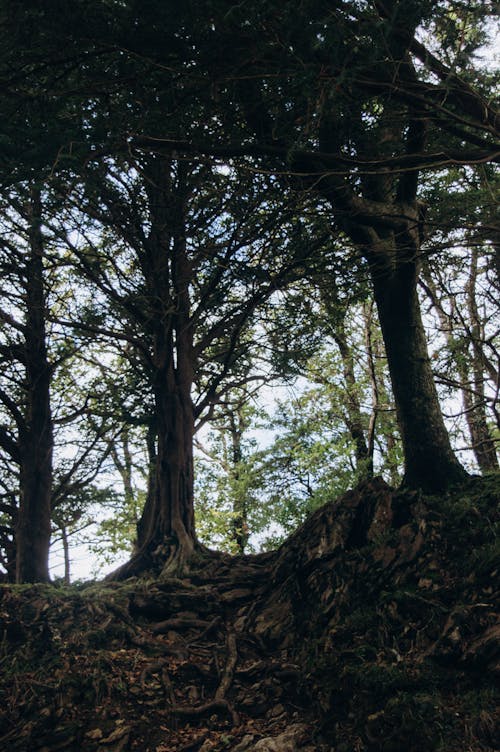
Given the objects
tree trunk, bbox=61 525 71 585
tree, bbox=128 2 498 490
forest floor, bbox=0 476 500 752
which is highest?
tree, bbox=128 2 498 490

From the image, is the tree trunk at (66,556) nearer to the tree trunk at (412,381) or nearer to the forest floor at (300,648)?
the forest floor at (300,648)

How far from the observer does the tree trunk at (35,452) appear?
993 cm

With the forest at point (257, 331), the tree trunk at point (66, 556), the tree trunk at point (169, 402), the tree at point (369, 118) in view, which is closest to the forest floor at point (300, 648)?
the forest at point (257, 331)

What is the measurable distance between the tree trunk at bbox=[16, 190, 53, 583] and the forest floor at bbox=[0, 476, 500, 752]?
273cm

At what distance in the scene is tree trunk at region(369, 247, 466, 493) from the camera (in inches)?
296

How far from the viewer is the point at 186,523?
30.6 ft

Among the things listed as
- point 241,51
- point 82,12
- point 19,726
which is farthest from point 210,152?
point 19,726

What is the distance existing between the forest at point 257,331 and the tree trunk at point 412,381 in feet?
0.11

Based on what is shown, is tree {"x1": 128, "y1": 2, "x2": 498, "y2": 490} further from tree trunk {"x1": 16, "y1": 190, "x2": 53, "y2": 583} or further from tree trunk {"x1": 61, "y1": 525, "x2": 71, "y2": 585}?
tree trunk {"x1": 61, "y1": 525, "x2": 71, "y2": 585}

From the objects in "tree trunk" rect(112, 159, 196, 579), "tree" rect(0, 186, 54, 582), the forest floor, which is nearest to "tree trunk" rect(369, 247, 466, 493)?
the forest floor

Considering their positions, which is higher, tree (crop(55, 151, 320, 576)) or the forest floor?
tree (crop(55, 151, 320, 576))

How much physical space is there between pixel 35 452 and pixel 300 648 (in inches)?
271

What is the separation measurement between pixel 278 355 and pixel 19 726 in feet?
24.0

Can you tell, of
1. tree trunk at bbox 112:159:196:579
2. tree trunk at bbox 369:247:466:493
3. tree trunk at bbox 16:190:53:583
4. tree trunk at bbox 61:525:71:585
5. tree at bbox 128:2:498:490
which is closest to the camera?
tree at bbox 128:2:498:490
